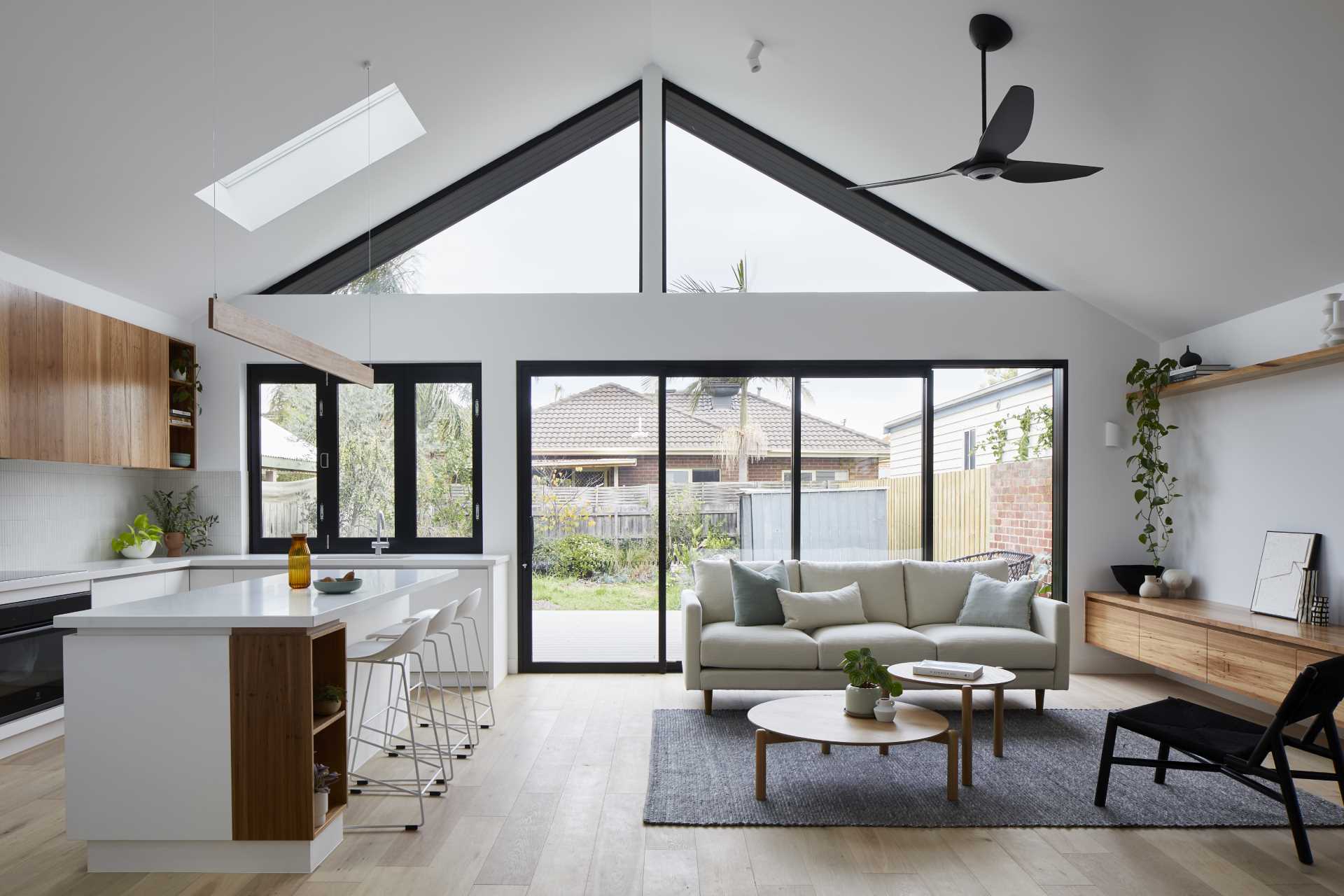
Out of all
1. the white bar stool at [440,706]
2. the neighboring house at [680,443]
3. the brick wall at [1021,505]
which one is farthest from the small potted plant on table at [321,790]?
the brick wall at [1021,505]

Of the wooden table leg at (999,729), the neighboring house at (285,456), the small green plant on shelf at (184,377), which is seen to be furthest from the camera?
the neighboring house at (285,456)

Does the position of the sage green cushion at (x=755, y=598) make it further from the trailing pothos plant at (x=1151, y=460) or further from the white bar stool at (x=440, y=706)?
the trailing pothos plant at (x=1151, y=460)

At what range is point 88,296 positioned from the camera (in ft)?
17.6

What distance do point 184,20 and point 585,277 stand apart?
304cm

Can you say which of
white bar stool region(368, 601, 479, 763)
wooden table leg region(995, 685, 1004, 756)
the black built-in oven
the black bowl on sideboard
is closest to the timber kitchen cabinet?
the black built-in oven

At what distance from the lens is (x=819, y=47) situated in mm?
4758

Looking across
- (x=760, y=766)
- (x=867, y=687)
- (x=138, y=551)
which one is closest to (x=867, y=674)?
(x=867, y=687)

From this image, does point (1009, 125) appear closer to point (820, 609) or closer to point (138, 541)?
point (820, 609)

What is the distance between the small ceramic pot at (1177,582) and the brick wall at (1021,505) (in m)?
0.81

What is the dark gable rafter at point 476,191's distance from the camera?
6.37 m

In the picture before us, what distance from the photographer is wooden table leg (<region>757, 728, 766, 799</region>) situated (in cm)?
377

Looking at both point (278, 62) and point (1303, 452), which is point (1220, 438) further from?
point (278, 62)

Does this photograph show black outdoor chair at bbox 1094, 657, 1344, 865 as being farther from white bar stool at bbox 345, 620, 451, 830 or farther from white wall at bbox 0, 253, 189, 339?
white wall at bbox 0, 253, 189, 339

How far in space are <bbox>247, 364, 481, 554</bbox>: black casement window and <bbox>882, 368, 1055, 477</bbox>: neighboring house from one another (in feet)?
10.0
